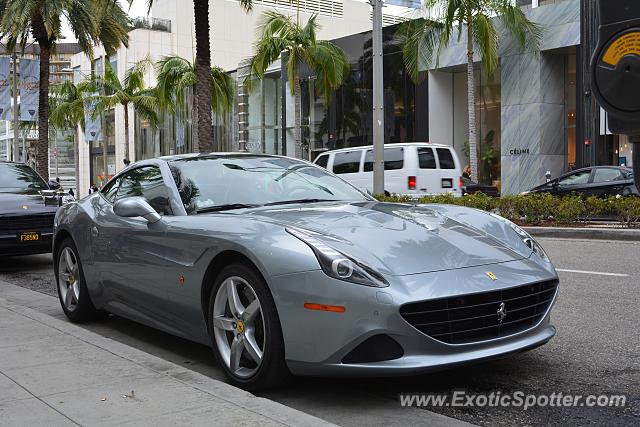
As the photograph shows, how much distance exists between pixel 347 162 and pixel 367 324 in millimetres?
16479

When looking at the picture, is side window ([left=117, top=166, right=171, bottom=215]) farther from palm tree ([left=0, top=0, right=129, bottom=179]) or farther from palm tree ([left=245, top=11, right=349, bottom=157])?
palm tree ([left=245, top=11, right=349, bottom=157])

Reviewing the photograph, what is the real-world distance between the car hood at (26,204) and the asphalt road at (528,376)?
4.39 metres

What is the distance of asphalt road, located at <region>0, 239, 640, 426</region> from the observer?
3.74 metres

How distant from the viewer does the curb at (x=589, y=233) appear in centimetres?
1277

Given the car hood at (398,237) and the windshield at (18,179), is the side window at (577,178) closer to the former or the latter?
the windshield at (18,179)

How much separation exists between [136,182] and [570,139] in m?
24.7

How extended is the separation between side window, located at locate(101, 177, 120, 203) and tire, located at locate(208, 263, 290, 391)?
2.24 metres

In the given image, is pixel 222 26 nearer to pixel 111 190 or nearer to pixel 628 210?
pixel 628 210

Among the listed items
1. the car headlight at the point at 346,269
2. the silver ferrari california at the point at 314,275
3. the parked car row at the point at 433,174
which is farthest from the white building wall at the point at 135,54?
the car headlight at the point at 346,269

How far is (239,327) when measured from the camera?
A: 4191 millimetres

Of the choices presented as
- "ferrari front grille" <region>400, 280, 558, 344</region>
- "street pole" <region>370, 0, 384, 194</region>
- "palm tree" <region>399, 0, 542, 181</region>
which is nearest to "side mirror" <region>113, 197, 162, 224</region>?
"ferrari front grille" <region>400, 280, 558, 344</region>

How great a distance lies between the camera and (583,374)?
4434 millimetres

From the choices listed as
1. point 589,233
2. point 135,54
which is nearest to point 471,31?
point 589,233

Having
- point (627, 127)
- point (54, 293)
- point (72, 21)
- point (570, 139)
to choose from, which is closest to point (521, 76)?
point (570, 139)
